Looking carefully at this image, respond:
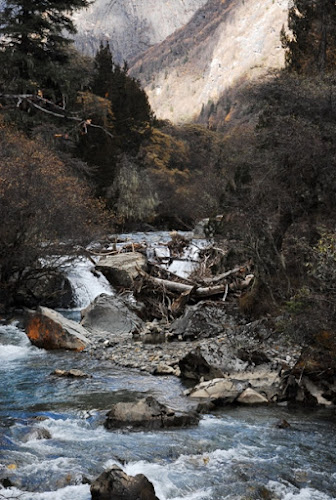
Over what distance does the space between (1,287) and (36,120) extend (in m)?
11.4

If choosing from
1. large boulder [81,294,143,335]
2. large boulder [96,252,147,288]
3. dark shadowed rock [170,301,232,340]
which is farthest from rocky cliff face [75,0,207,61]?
dark shadowed rock [170,301,232,340]

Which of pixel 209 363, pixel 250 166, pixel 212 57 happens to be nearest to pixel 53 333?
pixel 209 363

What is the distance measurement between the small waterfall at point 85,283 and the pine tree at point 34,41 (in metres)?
8.75

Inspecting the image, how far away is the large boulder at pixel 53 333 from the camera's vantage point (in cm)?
1077

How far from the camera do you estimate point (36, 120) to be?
22953 mm

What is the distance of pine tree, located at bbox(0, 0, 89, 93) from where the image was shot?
73.3 ft

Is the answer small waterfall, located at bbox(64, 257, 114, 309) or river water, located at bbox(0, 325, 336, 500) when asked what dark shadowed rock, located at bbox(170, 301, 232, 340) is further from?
small waterfall, located at bbox(64, 257, 114, 309)

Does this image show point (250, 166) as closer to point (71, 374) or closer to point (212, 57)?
point (71, 374)

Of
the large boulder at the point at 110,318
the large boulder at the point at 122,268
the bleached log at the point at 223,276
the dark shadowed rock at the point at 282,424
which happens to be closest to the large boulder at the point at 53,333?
the large boulder at the point at 110,318

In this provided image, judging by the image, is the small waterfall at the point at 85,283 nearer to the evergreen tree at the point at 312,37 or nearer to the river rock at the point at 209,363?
the river rock at the point at 209,363

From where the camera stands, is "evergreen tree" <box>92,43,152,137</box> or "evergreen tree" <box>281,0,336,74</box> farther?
"evergreen tree" <box>92,43,152,137</box>

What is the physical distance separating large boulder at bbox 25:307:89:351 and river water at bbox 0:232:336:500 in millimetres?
2253

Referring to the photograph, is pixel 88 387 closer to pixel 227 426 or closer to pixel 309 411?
pixel 227 426

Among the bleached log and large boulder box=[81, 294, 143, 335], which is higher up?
the bleached log
